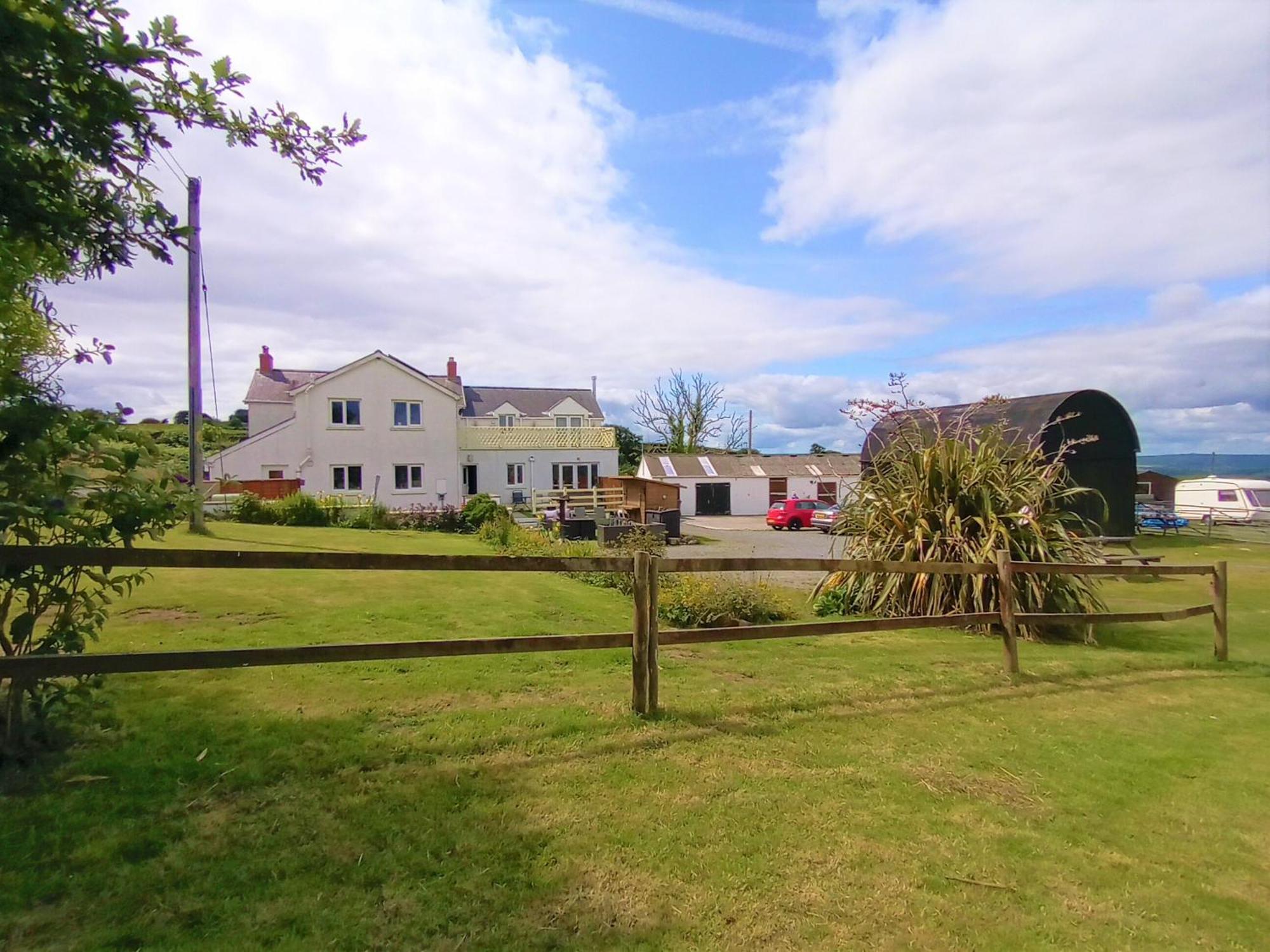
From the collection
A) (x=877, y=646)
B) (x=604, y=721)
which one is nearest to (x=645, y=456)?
(x=877, y=646)

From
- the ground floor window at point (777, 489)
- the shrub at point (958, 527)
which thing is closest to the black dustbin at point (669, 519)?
the shrub at point (958, 527)

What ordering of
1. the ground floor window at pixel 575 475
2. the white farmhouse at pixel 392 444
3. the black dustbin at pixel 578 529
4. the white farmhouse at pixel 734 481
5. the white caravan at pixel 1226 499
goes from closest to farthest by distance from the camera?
the black dustbin at pixel 578 529 → the white farmhouse at pixel 392 444 → the white caravan at pixel 1226 499 → the ground floor window at pixel 575 475 → the white farmhouse at pixel 734 481

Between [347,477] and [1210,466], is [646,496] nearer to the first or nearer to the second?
[347,477]

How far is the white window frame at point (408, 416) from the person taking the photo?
3434 centimetres

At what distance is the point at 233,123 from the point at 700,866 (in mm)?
4485

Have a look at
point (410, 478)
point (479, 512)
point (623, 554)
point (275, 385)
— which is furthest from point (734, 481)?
point (623, 554)

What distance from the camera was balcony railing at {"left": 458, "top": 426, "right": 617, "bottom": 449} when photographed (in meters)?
37.6

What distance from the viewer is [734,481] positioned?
43.1 meters

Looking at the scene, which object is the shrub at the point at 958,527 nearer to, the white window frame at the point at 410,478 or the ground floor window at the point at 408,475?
the white window frame at the point at 410,478

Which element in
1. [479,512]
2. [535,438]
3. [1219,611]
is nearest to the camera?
[1219,611]

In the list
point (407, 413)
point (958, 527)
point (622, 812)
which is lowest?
point (622, 812)

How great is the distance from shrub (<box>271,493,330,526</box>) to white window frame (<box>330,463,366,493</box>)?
11275mm

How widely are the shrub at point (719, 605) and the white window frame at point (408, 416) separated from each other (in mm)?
27337

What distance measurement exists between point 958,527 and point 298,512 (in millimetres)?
18860
